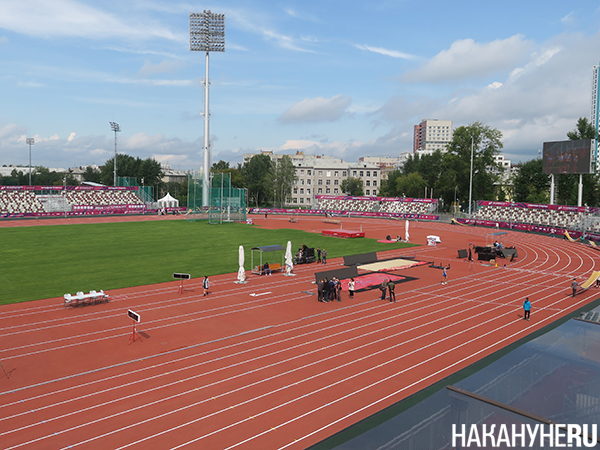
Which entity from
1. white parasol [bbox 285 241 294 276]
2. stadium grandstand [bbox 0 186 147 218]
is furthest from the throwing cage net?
white parasol [bbox 285 241 294 276]

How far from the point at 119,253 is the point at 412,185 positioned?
7649 cm

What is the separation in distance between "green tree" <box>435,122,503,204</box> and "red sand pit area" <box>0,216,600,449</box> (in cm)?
5817

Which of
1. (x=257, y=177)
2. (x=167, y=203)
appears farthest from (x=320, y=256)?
(x=257, y=177)

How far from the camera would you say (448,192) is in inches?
3413

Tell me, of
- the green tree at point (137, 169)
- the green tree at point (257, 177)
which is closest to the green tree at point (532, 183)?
the green tree at point (257, 177)

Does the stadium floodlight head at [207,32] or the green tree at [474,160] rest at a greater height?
the stadium floodlight head at [207,32]

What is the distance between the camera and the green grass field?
2252 cm

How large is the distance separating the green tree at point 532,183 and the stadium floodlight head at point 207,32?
2523 inches

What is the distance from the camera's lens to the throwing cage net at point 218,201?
61.1 m

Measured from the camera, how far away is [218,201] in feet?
205

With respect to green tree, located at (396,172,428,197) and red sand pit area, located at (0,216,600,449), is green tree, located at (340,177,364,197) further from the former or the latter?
red sand pit area, located at (0,216,600,449)

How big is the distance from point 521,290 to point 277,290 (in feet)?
42.1

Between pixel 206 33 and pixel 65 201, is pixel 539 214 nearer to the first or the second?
pixel 206 33

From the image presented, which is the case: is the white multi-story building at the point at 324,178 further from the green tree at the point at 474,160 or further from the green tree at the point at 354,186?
the green tree at the point at 474,160
